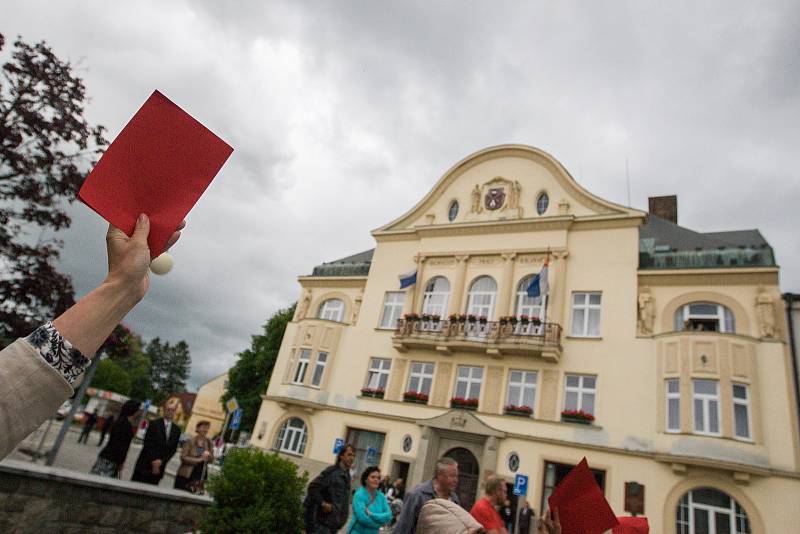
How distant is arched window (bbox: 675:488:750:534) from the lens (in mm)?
15633

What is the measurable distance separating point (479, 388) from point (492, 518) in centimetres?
1762

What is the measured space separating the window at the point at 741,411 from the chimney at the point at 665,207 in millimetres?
13360

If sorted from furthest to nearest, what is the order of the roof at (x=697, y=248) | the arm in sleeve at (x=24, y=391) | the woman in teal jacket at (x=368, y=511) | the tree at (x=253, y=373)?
1. the tree at (x=253, y=373)
2. the roof at (x=697, y=248)
3. the woman in teal jacket at (x=368, y=511)
4. the arm in sleeve at (x=24, y=391)

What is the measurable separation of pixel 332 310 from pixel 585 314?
46.8ft

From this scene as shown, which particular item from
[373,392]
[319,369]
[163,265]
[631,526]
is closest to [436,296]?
[373,392]

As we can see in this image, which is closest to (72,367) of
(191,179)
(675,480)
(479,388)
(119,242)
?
(119,242)

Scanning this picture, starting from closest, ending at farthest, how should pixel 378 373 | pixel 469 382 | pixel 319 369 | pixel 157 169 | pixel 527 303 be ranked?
pixel 157 169 → pixel 469 382 → pixel 527 303 → pixel 378 373 → pixel 319 369

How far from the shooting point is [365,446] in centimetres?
2323

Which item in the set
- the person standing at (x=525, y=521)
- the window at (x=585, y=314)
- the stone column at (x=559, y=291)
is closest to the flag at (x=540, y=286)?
the stone column at (x=559, y=291)

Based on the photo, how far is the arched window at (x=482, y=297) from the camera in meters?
23.4

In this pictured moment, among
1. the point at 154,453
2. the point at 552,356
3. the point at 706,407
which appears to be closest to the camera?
the point at 154,453

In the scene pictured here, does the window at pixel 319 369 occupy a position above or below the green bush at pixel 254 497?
above

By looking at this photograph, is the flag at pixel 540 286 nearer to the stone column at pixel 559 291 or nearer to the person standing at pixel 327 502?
the stone column at pixel 559 291

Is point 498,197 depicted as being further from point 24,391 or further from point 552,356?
point 24,391
